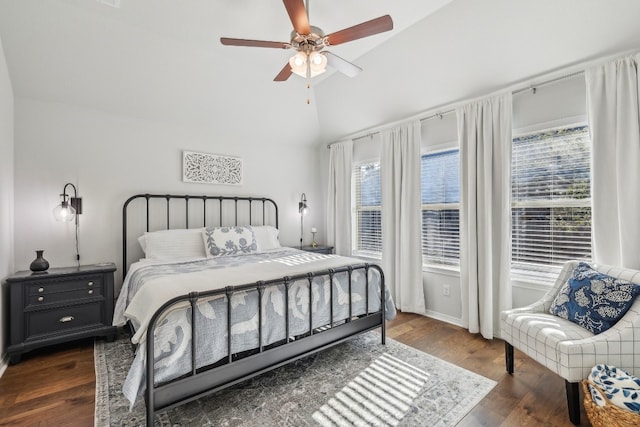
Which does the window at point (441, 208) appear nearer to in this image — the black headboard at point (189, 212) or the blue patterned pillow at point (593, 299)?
the blue patterned pillow at point (593, 299)

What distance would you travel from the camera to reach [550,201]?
270 centimetres

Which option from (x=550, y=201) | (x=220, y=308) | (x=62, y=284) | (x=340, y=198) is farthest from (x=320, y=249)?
(x=62, y=284)

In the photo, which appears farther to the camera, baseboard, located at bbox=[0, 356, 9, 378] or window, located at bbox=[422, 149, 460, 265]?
window, located at bbox=[422, 149, 460, 265]

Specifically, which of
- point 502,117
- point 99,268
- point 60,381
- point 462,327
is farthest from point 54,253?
point 502,117

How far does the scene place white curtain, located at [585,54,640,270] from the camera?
85.1 inches

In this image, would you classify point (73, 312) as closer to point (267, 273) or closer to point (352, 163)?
point (267, 273)

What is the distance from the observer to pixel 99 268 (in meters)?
2.88

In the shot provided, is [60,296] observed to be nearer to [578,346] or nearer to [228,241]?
[228,241]

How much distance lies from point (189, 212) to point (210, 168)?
682mm

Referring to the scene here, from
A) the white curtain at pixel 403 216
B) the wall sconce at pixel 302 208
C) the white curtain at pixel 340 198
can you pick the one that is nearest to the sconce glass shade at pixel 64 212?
the wall sconce at pixel 302 208

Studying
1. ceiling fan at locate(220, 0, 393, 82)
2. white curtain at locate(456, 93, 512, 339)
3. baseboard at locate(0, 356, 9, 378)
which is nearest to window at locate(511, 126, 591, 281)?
white curtain at locate(456, 93, 512, 339)

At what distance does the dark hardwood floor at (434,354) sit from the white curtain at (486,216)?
1.10 ft

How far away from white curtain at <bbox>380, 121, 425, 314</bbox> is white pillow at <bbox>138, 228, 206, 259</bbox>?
249 centimetres

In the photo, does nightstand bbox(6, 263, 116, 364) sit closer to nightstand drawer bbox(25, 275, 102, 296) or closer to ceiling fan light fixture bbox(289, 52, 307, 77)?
nightstand drawer bbox(25, 275, 102, 296)
